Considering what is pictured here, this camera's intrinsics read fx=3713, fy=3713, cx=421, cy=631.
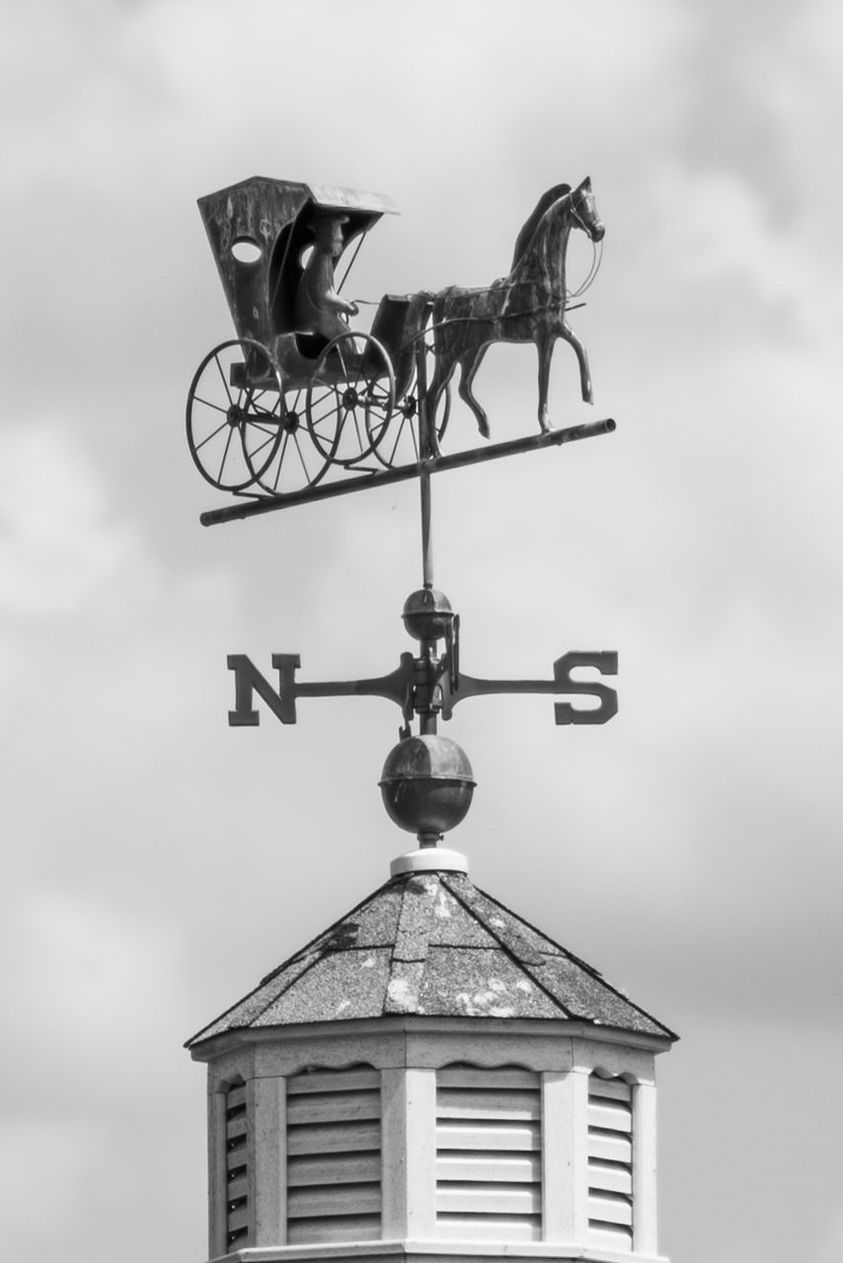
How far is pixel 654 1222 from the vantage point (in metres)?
18.6

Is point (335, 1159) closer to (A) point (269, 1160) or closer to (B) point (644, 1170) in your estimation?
(A) point (269, 1160)

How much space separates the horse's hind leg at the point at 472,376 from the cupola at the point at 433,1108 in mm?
2841

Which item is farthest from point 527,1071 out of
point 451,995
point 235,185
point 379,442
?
point 235,185

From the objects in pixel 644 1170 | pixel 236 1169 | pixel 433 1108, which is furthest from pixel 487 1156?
pixel 236 1169

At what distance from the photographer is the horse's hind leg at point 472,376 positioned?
1980 cm

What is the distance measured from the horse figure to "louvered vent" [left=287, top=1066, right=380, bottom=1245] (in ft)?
12.4

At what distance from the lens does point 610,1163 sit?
18.4m

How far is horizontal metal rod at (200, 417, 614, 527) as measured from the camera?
62.3ft

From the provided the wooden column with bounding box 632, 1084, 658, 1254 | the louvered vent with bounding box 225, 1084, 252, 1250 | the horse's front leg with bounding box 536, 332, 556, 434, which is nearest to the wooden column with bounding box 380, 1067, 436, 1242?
the louvered vent with bounding box 225, 1084, 252, 1250

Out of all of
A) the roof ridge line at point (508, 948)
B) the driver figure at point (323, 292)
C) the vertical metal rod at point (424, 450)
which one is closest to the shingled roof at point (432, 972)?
the roof ridge line at point (508, 948)

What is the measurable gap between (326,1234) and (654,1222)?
1763 mm

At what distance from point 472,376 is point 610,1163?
4296 millimetres

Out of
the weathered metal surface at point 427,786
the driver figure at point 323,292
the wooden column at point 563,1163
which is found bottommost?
the wooden column at point 563,1163

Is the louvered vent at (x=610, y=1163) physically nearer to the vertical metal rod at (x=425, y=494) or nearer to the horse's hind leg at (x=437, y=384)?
the vertical metal rod at (x=425, y=494)
